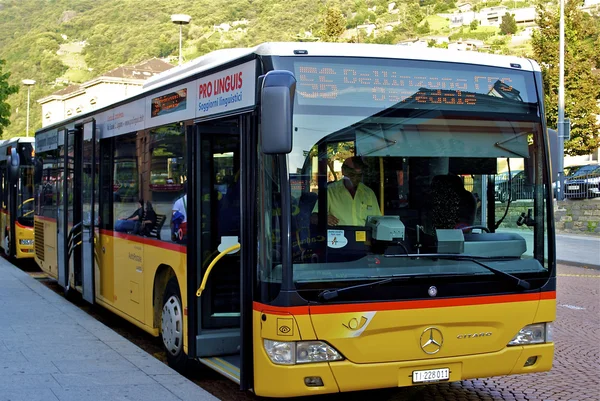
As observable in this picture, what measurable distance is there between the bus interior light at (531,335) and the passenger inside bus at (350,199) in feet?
4.70

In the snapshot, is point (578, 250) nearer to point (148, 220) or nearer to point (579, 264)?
point (579, 264)

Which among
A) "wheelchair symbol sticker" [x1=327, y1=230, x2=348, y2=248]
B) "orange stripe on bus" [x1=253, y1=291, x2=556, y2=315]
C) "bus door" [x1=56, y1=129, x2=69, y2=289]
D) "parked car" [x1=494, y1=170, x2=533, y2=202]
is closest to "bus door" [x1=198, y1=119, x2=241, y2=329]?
"orange stripe on bus" [x1=253, y1=291, x2=556, y2=315]

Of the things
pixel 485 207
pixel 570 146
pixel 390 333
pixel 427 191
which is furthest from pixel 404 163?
pixel 570 146

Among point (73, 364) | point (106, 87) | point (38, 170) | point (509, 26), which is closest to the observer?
point (73, 364)

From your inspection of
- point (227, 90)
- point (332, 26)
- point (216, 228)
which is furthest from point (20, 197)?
point (332, 26)

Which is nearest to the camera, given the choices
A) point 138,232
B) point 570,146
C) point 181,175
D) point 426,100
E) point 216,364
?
point 426,100

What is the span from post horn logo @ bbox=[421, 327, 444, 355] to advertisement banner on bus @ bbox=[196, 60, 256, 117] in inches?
82.3

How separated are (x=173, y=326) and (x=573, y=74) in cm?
3773

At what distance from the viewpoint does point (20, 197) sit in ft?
60.3

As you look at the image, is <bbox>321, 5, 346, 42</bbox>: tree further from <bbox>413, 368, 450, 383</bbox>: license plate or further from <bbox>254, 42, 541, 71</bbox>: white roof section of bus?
<bbox>413, 368, 450, 383</bbox>: license plate

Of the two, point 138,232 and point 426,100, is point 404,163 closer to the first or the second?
point 426,100

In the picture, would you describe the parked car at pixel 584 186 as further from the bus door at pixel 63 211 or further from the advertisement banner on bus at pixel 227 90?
the advertisement banner on bus at pixel 227 90

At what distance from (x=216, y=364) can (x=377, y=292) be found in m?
1.78

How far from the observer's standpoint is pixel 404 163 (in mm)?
5875
